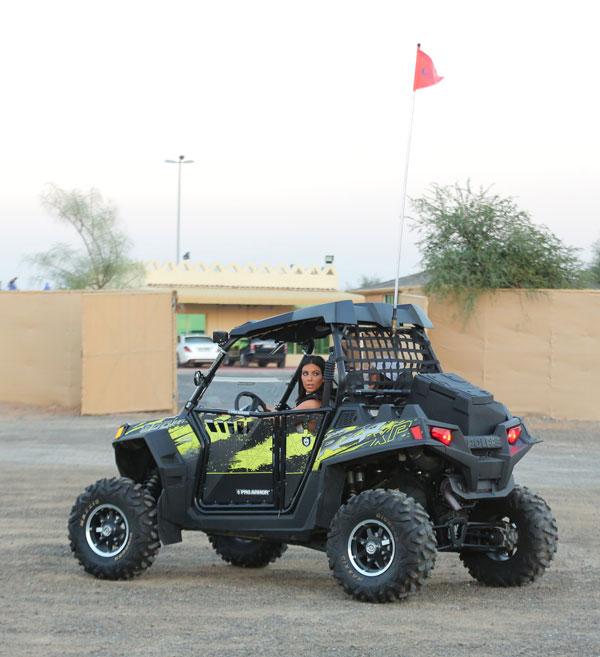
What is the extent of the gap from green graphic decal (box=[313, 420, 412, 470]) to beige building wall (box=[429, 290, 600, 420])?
1437cm

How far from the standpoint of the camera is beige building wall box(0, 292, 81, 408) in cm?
2539

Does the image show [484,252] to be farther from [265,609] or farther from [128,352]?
[265,609]

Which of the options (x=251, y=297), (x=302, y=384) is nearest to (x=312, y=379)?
(x=302, y=384)

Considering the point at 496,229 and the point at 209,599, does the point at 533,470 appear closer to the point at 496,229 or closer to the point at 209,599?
the point at 496,229

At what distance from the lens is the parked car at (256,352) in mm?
9211

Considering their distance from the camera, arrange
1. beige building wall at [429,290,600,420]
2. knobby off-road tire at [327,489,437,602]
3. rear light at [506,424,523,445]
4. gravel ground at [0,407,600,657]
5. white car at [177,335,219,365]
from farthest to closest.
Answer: white car at [177,335,219,365] < beige building wall at [429,290,600,420] < rear light at [506,424,523,445] < knobby off-road tire at [327,489,437,602] < gravel ground at [0,407,600,657]

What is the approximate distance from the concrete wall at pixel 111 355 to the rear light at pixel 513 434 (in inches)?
633

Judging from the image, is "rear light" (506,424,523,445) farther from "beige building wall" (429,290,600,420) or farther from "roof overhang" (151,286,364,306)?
"roof overhang" (151,286,364,306)

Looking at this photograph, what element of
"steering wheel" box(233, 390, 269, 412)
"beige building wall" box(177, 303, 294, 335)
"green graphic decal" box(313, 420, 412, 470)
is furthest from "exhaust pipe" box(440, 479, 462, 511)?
"beige building wall" box(177, 303, 294, 335)

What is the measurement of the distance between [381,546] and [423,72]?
534 centimetres

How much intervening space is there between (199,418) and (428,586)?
197 centimetres

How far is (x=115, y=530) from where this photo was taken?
8.96 meters

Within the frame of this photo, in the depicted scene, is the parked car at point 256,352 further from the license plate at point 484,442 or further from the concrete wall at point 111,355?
the concrete wall at point 111,355

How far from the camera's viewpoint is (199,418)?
902 cm
